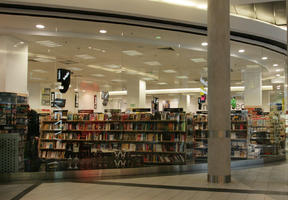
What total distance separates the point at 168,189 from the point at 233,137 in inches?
211

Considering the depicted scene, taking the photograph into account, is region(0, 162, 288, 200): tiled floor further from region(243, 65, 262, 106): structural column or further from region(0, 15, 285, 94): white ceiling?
region(243, 65, 262, 106): structural column

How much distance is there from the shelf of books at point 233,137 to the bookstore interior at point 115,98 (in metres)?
0.04

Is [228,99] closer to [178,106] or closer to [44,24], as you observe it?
[178,106]

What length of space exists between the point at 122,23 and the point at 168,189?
484 cm

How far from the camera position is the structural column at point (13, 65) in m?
9.19

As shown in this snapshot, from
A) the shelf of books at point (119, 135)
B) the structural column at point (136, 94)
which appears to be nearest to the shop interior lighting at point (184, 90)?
the structural column at point (136, 94)

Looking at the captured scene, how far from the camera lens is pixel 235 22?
9.19m

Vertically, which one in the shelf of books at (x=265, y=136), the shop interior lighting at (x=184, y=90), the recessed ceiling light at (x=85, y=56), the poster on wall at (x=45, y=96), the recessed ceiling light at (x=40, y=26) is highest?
the recessed ceiling light at (x=40, y=26)

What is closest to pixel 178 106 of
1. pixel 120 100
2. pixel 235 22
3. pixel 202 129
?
pixel 202 129

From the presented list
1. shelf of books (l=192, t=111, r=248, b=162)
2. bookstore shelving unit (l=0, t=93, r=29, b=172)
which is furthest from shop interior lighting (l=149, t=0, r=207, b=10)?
bookstore shelving unit (l=0, t=93, r=29, b=172)

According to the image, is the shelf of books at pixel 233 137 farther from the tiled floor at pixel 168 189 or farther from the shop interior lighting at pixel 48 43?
the shop interior lighting at pixel 48 43

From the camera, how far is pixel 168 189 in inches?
250

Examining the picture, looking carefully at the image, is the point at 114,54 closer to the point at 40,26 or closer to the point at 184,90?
the point at 184,90

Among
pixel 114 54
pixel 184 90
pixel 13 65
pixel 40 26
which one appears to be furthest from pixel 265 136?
pixel 13 65
